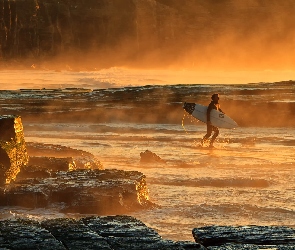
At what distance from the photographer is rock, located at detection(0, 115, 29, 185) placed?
46.5 ft

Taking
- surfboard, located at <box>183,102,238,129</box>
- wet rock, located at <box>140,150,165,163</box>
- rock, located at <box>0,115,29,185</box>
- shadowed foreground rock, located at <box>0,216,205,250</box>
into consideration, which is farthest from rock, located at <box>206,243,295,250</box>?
surfboard, located at <box>183,102,238,129</box>

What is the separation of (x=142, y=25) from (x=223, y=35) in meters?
9.97

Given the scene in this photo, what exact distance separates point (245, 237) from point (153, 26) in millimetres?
92519

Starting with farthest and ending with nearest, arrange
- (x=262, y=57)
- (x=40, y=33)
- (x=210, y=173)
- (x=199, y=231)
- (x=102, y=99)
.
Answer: (x=262, y=57) < (x=40, y=33) < (x=102, y=99) < (x=210, y=173) < (x=199, y=231)

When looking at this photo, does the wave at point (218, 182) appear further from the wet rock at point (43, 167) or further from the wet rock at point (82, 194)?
the wet rock at point (82, 194)

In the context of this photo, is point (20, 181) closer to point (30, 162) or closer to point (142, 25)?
point (30, 162)

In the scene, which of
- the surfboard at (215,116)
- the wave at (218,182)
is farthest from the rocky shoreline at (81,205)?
the surfboard at (215,116)

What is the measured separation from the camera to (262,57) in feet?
322

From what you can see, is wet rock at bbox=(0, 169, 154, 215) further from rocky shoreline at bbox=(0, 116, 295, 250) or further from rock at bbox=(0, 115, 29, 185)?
rock at bbox=(0, 115, 29, 185)

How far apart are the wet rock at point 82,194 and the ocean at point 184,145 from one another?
222 millimetres

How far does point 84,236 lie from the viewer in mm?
5941

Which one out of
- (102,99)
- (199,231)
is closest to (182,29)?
(102,99)

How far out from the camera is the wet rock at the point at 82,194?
1316 centimetres

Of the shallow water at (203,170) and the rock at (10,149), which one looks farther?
the rock at (10,149)
